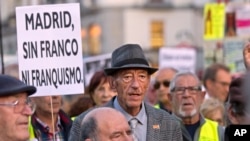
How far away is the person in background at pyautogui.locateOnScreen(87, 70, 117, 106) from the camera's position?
909 cm

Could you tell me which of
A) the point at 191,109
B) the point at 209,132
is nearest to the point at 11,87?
the point at 209,132

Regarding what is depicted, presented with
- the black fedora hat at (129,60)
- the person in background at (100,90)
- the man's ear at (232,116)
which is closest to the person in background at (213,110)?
the person in background at (100,90)

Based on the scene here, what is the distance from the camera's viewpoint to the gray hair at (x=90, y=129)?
520 cm

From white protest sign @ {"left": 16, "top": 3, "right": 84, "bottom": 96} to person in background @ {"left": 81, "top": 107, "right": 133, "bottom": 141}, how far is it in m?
2.62

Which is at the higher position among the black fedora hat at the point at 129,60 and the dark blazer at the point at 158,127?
the black fedora hat at the point at 129,60

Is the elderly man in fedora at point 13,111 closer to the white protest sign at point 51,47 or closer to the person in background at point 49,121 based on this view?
the person in background at point 49,121

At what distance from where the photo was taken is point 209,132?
7797mm

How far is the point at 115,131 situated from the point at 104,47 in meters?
49.9

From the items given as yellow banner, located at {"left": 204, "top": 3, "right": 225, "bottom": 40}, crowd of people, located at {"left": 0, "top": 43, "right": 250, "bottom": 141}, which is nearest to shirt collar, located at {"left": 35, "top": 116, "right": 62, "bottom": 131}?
crowd of people, located at {"left": 0, "top": 43, "right": 250, "bottom": 141}

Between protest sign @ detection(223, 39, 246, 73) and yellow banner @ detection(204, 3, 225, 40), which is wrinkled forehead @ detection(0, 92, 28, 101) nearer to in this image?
protest sign @ detection(223, 39, 246, 73)

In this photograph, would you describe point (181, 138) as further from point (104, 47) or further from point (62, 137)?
point (104, 47)

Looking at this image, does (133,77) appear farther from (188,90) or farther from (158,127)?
(188,90)

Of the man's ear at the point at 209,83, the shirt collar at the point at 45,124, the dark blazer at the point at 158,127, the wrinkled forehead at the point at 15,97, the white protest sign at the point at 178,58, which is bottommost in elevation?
the white protest sign at the point at 178,58

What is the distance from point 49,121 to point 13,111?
2.39m
